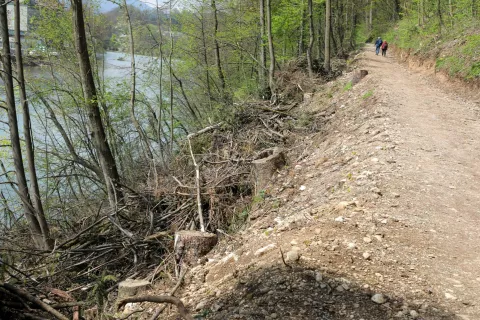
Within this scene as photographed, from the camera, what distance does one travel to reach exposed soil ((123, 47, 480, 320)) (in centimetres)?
302

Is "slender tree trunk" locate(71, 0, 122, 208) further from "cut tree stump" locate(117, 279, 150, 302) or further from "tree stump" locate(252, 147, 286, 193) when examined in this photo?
"tree stump" locate(252, 147, 286, 193)

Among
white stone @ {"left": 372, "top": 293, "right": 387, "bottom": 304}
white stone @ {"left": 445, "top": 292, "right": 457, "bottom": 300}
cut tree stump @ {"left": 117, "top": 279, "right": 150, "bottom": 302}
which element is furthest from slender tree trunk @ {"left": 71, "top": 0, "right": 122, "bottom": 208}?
white stone @ {"left": 445, "top": 292, "right": 457, "bottom": 300}

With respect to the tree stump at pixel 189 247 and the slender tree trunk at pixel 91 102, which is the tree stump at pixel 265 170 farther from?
the slender tree trunk at pixel 91 102

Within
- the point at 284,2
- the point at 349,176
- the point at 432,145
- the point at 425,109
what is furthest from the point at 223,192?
the point at 284,2

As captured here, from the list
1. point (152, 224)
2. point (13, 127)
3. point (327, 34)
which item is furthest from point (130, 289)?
point (327, 34)

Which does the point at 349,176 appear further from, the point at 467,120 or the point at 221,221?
the point at 467,120

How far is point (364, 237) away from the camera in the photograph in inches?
153

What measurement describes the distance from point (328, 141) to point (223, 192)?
279 centimetres

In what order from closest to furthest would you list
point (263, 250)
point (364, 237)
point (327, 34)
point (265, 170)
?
1. point (364, 237)
2. point (263, 250)
3. point (265, 170)
4. point (327, 34)

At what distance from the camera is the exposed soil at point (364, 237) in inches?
119

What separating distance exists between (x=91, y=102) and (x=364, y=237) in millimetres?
5916

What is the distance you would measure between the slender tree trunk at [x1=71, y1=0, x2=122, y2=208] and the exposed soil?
349 cm

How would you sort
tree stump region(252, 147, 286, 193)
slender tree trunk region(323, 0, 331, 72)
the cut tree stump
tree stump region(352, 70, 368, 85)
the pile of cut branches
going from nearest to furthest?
the cut tree stump
the pile of cut branches
tree stump region(252, 147, 286, 193)
tree stump region(352, 70, 368, 85)
slender tree trunk region(323, 0, 331, 72)

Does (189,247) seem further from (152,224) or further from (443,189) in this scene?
(443,189)
